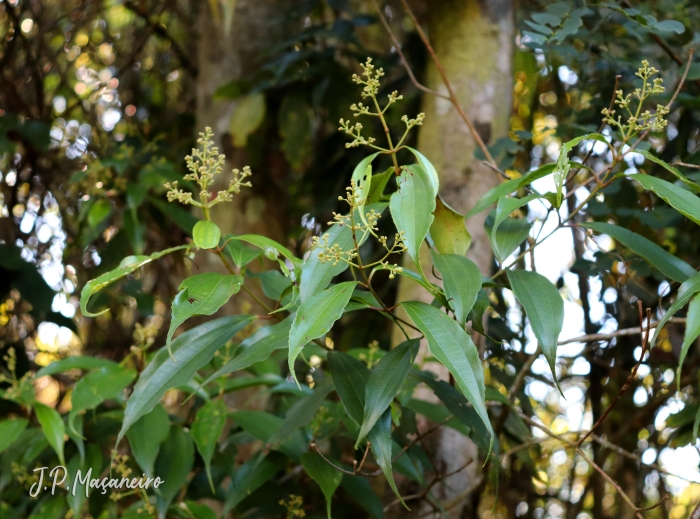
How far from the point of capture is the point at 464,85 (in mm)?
1159

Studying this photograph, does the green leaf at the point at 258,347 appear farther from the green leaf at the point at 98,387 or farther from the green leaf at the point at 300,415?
the green leaf at the point at 98,387

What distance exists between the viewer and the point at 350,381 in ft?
2.35

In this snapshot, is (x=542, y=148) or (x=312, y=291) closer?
(x=312, y=291)

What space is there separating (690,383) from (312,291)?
1052mm

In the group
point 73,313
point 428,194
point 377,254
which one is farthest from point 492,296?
point 73,313

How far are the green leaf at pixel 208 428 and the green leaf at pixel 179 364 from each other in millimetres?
171

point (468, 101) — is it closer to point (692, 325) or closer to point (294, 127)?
point (294, 127)

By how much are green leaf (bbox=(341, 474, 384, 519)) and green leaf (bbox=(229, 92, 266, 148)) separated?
0.79 meters

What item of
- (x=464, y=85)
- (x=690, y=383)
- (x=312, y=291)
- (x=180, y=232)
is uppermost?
(x=312, y=291)

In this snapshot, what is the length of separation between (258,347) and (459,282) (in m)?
0.21

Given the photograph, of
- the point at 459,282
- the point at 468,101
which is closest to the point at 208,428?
the point at 459,282

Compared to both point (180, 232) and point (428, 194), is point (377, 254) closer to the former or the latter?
point (180, 232)

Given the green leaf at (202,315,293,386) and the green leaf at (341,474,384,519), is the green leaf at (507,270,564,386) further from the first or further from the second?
the green leaf at (341,474,384,519)

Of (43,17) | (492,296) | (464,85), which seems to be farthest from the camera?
(43,17)
